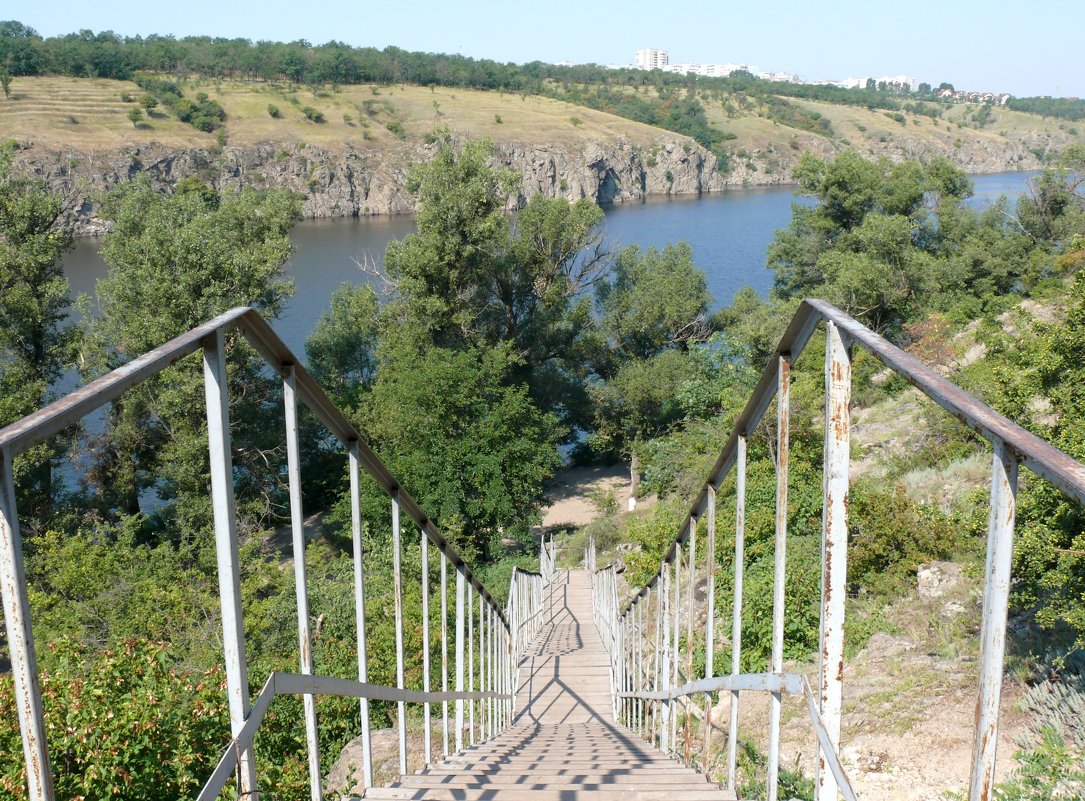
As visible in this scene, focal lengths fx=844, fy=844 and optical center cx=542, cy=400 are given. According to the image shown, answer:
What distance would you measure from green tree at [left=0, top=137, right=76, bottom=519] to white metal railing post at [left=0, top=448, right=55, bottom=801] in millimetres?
20510

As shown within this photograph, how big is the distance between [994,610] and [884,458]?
55.5 ft

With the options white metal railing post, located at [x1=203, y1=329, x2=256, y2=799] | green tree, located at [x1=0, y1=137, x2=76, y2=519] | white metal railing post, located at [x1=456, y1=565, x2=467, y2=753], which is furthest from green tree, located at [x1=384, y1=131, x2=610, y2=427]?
white metal railing post, located at [x1=203, y1=329, x2=256, y2=799]

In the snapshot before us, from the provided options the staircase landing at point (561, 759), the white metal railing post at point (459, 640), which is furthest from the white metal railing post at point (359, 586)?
the white metal railing post at point (459, 640)

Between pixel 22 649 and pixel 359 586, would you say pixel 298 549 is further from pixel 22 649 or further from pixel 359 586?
pixel 22 649

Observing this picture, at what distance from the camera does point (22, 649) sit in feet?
3.69

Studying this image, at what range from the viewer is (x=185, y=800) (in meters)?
5.15

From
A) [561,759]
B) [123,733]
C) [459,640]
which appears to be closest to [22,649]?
[561,759]

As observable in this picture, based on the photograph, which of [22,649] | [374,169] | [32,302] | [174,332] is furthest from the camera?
[374,169]

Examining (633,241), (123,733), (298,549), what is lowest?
(123,733)

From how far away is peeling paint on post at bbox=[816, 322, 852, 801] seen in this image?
1.78 m

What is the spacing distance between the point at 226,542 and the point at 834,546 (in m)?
1.26

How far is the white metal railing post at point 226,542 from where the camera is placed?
65.3 inches

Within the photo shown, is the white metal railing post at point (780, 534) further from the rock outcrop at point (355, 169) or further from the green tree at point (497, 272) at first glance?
the rock outcrop at point (355, 169)

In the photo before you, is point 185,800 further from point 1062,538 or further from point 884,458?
point 884,458
